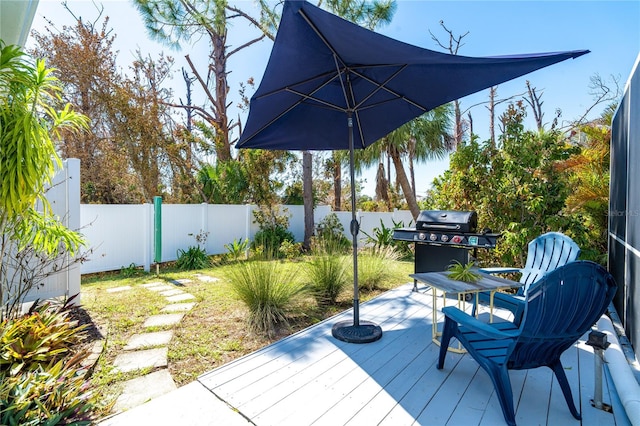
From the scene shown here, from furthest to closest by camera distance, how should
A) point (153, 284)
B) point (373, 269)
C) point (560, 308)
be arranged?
point (153, 284)
point (373, 269)
point (560, 308)

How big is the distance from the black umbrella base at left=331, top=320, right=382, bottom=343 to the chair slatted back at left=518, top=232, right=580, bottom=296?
149 cm

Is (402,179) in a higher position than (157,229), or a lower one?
higher

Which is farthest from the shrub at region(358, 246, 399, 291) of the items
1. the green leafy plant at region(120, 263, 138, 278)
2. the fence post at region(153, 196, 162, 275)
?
the green leafy plant at region(120, 263, 138, 278)

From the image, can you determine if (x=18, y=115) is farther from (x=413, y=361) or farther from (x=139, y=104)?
(x=139, y=104)

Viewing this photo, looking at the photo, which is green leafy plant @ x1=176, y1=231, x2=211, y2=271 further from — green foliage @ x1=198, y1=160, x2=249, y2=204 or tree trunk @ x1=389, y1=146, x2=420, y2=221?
tree trunk @ x1=389, y1=146, x2=420, y2=221

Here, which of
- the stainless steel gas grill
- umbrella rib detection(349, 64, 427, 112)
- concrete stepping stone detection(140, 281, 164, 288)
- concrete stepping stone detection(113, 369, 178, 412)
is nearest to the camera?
concrete stepping stone detection(113, 369, 178, 412)

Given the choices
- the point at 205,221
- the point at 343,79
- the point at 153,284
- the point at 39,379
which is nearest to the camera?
the point at 39,379

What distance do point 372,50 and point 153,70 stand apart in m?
10.5

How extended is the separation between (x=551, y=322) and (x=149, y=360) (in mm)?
3019

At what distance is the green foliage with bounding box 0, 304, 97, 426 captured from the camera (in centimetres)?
171

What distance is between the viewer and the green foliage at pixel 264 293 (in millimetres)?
3447

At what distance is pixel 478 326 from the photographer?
6.44ft

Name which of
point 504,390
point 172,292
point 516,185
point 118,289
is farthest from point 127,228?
point 516,185

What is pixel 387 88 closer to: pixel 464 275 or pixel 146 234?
pixel 464 275
